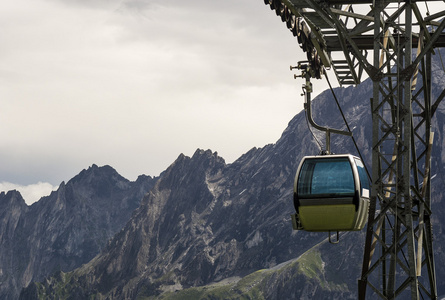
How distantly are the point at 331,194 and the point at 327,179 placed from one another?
504 mm

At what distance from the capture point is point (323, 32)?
3041 cm

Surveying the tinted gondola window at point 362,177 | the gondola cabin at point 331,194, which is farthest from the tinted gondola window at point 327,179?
the tinted gondola window at point 362,177

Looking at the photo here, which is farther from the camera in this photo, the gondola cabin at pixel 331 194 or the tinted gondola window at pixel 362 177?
the tinted gondola window at pixel 362 177

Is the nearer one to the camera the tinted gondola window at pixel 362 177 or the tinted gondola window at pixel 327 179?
the tinted gondola window at pixel 327 179

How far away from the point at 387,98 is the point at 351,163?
8.39 feet

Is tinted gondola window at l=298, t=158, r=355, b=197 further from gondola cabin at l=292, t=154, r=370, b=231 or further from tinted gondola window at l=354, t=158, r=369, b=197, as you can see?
tinted gondola window at l=354, t=158, r=369, b=197

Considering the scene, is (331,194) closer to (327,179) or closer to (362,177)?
(327,179)

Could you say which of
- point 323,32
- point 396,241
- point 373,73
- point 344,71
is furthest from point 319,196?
point 344,71

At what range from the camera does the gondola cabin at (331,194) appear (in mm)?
23359

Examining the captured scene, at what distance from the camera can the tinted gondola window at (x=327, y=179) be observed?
23.5 meters

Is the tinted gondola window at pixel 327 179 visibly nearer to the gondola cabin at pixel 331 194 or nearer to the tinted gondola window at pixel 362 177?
the gondola cabin at pixel 331 194

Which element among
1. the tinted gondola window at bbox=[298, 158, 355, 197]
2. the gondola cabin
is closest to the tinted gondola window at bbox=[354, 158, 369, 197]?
the gondola cabin

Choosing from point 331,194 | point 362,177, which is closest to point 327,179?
point 331,194

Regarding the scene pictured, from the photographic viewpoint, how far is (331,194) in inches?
927
